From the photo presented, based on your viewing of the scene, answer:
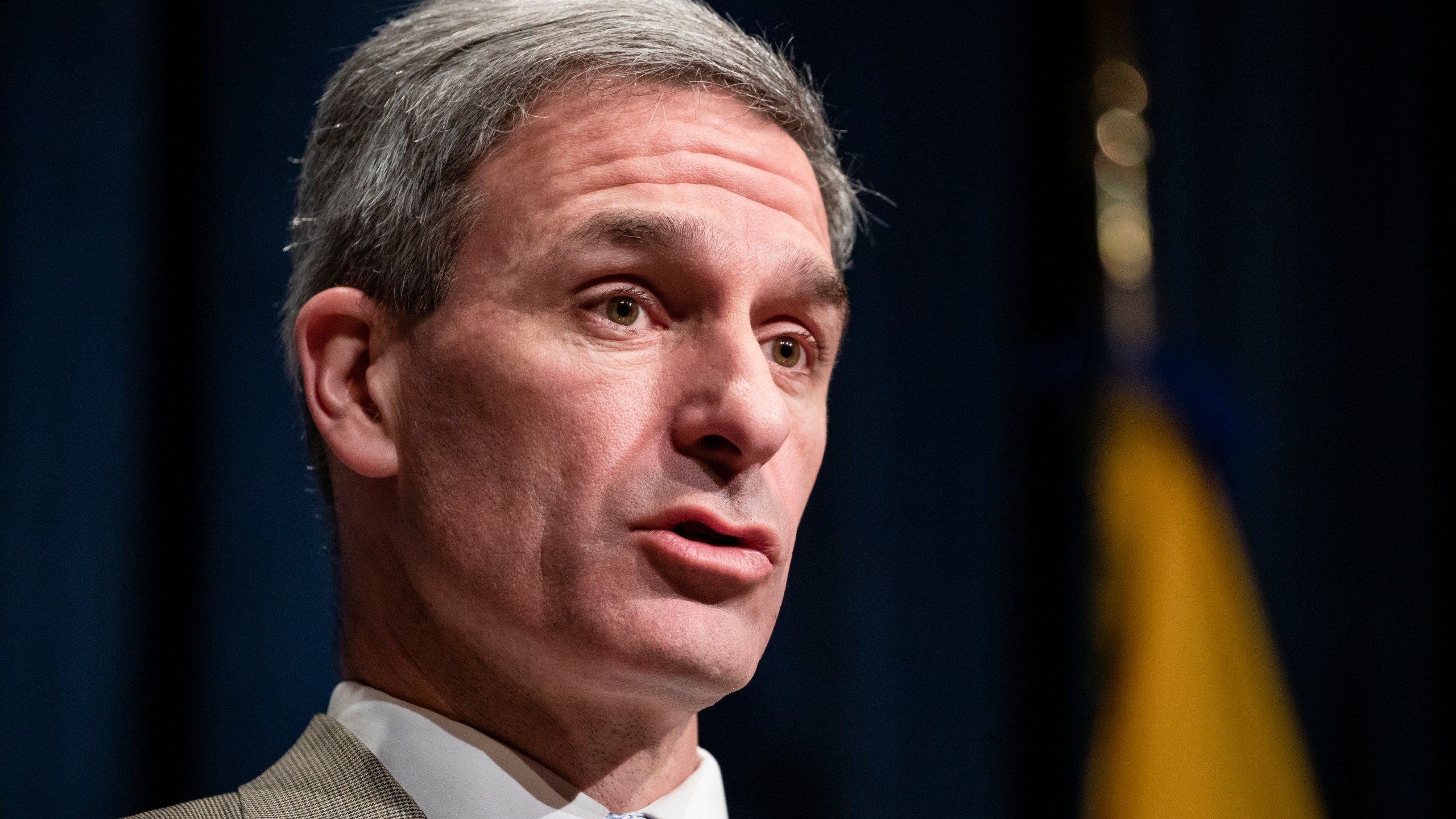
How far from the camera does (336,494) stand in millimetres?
1296

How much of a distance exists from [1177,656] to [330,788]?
201 centimetres

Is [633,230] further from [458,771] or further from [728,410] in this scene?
[458,771]

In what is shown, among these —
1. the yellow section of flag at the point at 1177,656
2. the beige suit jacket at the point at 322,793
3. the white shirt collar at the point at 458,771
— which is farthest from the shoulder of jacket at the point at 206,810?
the yellow section of flag at the point at 1177,656

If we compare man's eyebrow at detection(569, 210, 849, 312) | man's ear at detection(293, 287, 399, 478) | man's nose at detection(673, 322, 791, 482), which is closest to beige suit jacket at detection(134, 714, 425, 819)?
man's ear at detection(293, 287, 399, 478)

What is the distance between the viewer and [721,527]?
1114 millimetres

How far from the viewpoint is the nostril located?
1125 millimetres

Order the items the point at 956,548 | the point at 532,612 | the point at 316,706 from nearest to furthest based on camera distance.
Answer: the point at 532,612
the point at 316,706
the point at 956,548

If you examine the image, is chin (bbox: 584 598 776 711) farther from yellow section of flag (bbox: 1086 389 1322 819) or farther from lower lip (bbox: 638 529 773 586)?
yellow section of flag (bbox: 1086 389 1322 819)

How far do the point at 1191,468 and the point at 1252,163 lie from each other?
66 cm

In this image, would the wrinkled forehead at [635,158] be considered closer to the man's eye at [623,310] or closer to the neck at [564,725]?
the man's eye at [623,310]

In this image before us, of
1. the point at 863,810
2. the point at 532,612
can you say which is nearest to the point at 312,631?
the point at 532,612

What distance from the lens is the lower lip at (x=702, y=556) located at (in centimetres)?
108

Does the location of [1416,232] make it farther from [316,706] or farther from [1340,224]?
[316,706]

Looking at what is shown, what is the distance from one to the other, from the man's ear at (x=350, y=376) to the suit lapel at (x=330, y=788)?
0.25m
